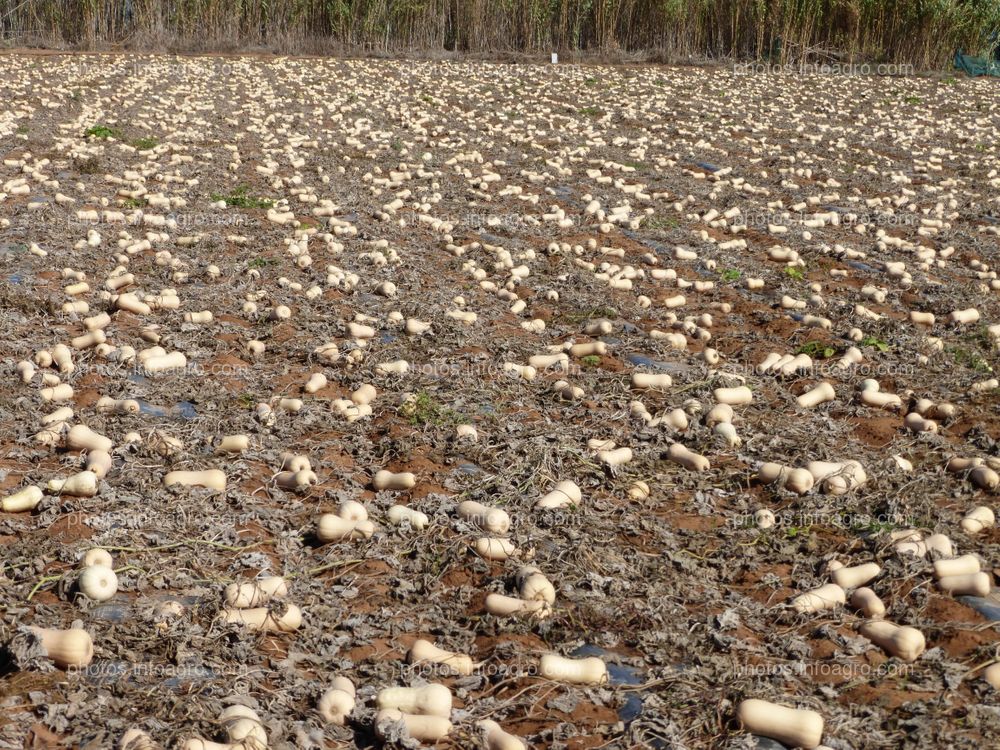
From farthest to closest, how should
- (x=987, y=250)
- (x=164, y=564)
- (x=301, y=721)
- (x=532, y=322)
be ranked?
1. (x=987, y=250)
2. (x=532, y=322)
3. (x=164, y=564)
4. (x=301, y=721)

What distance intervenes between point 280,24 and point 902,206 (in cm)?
2142

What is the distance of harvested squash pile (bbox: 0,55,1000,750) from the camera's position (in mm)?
3201

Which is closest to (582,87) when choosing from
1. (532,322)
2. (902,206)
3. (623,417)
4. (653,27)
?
(653,27)

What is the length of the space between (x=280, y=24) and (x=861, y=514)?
87.8 ft

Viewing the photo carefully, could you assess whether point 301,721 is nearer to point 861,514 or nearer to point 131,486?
point 131,486

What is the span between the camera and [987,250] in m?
9.28

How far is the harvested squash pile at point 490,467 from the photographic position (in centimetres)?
320

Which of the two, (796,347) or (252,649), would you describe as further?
(796,347)

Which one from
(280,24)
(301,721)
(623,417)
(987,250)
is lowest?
(301,721)

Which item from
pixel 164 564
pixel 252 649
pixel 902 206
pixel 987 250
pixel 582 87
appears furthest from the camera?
pixel 582 87

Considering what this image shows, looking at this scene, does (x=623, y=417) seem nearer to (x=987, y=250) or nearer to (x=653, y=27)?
(x=987, y=250)

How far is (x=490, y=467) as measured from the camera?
189 inches

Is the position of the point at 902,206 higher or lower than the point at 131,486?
higher

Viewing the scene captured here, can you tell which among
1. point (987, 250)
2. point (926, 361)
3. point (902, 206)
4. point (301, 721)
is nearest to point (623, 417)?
point (926, 361)
